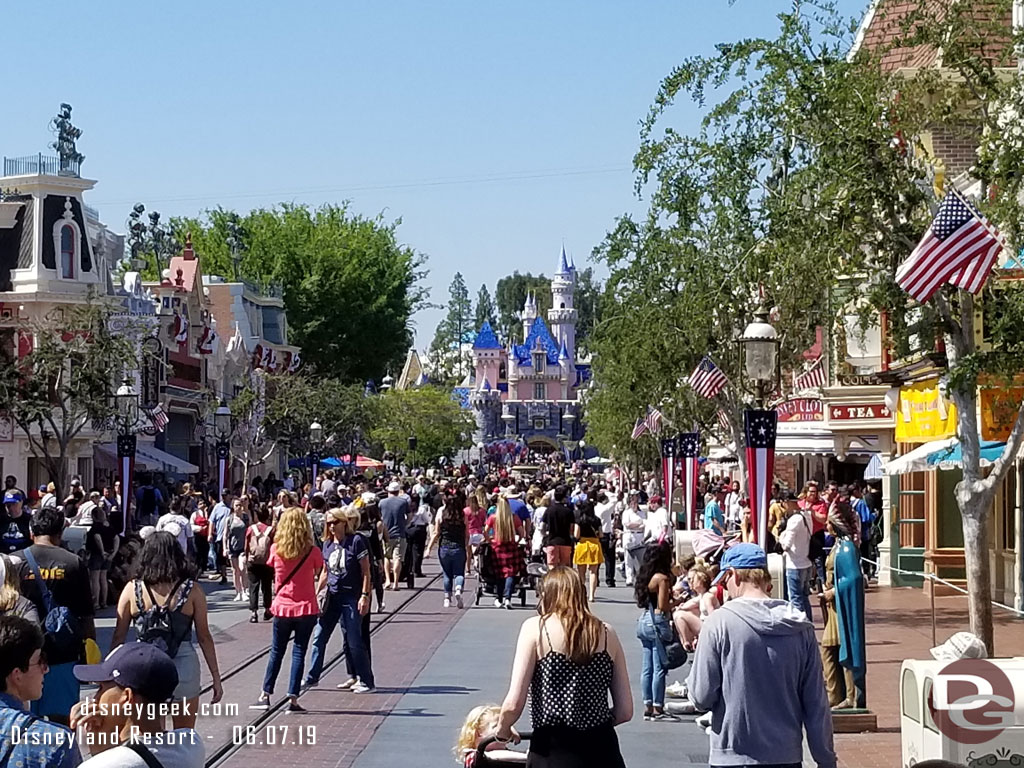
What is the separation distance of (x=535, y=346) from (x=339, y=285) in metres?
114

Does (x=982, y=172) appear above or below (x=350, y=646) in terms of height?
above

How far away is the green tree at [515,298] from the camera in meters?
196

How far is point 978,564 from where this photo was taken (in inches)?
512

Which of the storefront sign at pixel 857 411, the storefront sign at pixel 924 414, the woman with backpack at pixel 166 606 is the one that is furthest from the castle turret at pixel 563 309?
the woman with backpack at pixel 166 606

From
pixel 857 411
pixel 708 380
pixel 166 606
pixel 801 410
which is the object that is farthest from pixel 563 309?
pixel 166 606

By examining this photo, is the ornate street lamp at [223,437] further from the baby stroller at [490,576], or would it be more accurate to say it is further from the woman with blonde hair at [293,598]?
the woman with blonde hair at [293,598]

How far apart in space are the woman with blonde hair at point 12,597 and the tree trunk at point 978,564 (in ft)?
23.8

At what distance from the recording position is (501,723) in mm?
6926

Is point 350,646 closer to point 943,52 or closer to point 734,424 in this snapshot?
point 943,52

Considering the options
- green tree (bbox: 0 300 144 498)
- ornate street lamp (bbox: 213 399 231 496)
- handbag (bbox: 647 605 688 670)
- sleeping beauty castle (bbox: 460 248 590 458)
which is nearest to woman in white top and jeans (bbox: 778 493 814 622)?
handbag (bbox: 647 605 688 670)

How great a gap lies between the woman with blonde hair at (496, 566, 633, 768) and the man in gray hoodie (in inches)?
15.3

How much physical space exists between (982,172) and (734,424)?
15.4 metres

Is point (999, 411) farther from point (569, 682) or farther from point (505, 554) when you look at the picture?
point (569, 682)

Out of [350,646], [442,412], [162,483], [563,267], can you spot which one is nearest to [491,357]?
[563,267]
